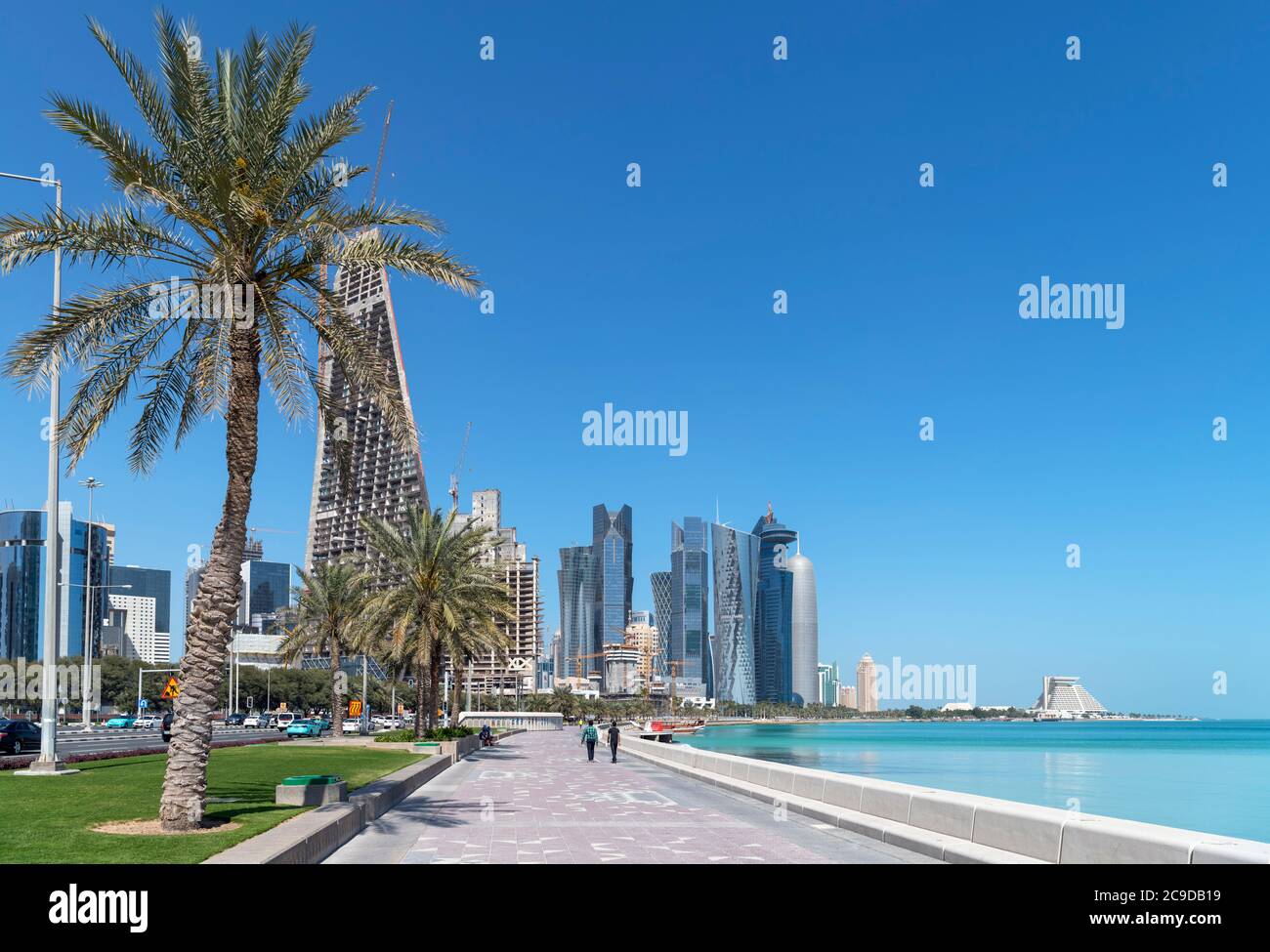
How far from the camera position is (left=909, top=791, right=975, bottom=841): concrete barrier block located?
12.9m

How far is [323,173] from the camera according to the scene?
53.4 feet

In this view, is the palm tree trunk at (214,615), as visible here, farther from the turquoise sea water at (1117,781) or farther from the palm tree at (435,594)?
the palm tree at (435,594)

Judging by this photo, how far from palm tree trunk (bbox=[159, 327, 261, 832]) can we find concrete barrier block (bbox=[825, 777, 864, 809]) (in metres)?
9.38

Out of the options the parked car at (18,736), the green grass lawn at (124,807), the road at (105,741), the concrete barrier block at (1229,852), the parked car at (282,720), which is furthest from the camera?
the parked car at (282,720)

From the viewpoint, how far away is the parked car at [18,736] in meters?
36.9

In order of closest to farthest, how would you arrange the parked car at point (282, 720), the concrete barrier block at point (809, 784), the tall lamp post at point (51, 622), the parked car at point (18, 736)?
the concrete barrier block at point (809, 784), the tall lamp post at point (51, 622), the parked car at point (18, 736), the parked car at point (282, 720)

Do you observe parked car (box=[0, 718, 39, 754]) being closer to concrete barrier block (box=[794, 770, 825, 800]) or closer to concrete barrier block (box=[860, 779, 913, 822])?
concrete barrier block (box=[794, 770, 825, 800])

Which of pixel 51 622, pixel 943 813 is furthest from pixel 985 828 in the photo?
pixel 51 622

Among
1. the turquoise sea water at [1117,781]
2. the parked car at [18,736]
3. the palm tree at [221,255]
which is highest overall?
the palm tree at [221,255]

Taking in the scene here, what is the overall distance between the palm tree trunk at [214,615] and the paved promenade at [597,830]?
2.21 m

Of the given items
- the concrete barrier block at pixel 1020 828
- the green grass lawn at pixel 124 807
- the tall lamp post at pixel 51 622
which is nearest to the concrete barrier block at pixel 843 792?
the concrete barrier block at pixel 1020 828
